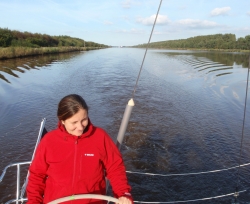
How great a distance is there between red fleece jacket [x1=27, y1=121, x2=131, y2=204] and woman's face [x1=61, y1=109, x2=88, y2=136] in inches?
1.9

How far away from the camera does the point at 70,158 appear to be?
6.77 feet

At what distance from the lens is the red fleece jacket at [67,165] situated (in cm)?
206

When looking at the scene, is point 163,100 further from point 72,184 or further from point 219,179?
point 72,184

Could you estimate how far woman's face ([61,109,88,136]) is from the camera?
2.00m

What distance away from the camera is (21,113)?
31.4 feet

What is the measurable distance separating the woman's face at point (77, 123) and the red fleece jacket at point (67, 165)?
5 centimetres

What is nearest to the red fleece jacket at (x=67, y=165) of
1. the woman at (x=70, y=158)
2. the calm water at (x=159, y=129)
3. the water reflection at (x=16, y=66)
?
the woman at (x=70, y=158)

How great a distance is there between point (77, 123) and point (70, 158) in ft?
1.08

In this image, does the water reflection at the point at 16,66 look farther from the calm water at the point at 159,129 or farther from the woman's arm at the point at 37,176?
the woman's arm at the point at 37,176

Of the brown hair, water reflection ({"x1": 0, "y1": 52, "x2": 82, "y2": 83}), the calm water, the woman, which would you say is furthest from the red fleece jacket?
water reflection ({"x1": 0, "y1": 52, "x2": 82, "y2": 83})

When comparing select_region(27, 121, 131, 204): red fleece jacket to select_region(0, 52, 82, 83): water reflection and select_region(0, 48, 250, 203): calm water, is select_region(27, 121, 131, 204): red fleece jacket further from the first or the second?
select_region(0, 52, 82, 83): water reflection

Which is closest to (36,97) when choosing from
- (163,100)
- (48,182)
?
(163,100)

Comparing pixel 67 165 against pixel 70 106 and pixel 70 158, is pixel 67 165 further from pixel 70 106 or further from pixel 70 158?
pixel 70 106

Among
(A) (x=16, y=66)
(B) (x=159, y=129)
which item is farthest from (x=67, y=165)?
(A) (x=16, y=66)
